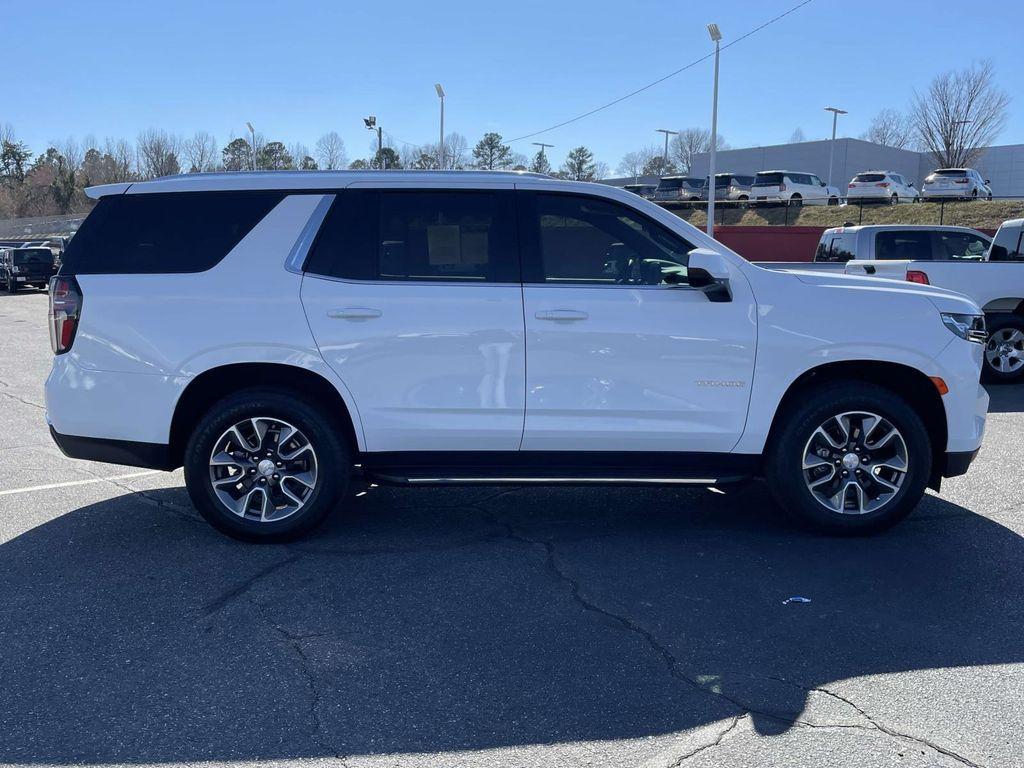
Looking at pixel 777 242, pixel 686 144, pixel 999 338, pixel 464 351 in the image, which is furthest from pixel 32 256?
pixel 686 144

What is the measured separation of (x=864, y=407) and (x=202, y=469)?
369 cm

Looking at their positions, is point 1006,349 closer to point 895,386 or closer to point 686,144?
point 895,386

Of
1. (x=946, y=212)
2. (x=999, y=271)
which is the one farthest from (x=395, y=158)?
(x=999, y=271)

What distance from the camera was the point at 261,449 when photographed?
5.16m

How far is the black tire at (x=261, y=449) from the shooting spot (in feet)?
16.6

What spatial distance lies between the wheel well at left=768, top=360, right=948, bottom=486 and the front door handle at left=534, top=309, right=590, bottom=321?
4.14 feet

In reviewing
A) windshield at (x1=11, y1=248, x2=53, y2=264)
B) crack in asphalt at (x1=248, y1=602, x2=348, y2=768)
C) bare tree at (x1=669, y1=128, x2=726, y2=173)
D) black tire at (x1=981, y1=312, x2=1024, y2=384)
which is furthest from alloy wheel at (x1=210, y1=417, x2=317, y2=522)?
bare tree at (x1=669, y1=128, x2=726, y2=173)

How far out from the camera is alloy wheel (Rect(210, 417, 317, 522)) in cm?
512

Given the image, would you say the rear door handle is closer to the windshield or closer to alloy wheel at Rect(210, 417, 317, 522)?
alloy wheel at Rect(210, 417, 317, 522)

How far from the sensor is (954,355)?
5.21 metres

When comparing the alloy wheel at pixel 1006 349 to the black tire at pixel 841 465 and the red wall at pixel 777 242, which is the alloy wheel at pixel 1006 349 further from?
the red wall at pixel 777 242

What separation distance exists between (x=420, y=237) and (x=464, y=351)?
2.32 ft

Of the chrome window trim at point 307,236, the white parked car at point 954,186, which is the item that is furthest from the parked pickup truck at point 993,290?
the white parked car at point 954,186

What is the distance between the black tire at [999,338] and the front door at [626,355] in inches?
306
